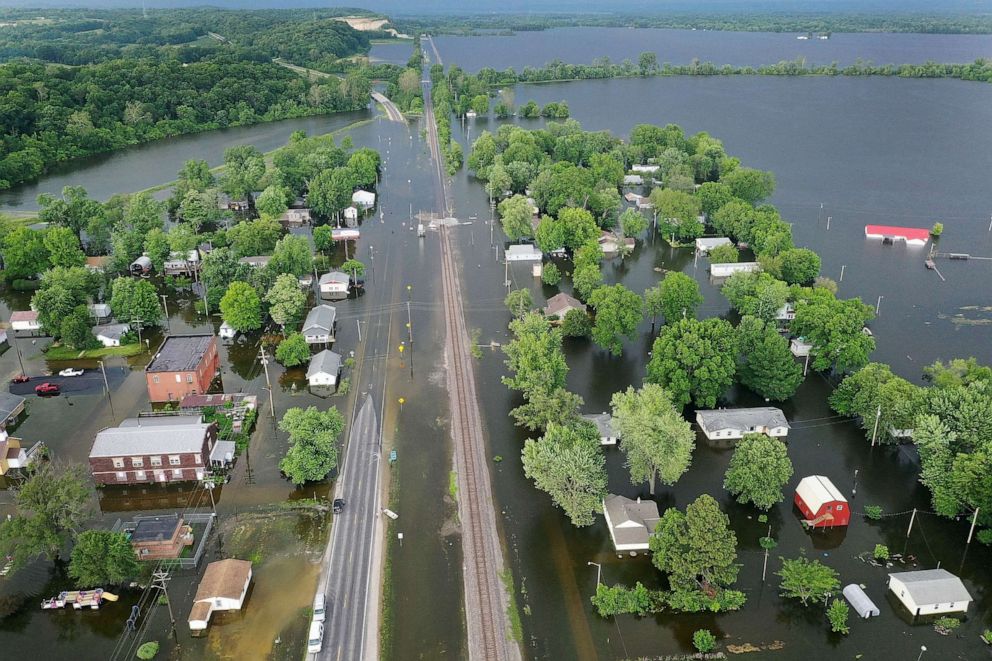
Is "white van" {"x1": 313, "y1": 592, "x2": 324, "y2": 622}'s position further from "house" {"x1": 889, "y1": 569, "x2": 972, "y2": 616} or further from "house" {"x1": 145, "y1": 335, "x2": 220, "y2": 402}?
"house" {"x1": 889, "y1": 569, "x2": 972, "y2": 616}

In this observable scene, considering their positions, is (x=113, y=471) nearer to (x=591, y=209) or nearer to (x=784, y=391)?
(x=784, y=391)

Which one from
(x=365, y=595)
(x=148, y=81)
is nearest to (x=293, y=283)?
(x=365, y=595)

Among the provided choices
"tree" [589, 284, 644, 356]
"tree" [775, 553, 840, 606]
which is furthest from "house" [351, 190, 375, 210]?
"tree" [775, 553, 840, 606]

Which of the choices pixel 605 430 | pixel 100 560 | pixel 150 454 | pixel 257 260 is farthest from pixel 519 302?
pixel 100 560

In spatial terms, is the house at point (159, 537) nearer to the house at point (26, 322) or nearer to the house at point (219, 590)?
the house at point (219, 590)

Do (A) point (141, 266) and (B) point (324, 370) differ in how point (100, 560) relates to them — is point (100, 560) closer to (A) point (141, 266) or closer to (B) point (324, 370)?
(B) point (324, 370)

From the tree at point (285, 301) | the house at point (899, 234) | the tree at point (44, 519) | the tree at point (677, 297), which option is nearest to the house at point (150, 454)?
the tree at point (44, 519)
